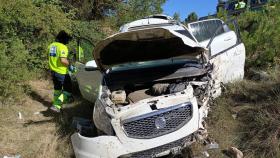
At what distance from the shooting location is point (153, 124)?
5098mm

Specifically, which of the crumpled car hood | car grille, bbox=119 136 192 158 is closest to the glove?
the crumpled car hood

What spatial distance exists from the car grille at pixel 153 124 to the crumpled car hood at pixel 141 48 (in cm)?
134

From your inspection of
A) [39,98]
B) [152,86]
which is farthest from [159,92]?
[39,98]

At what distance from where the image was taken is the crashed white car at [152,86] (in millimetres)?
5078

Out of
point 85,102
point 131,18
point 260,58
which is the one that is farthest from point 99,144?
point 131,18

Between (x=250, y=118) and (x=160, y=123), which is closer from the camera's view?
(x=160, y=123)

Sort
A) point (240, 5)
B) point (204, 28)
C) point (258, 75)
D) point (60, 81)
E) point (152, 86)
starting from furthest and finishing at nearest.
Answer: point (240, 5) < point (204, 28) < point (258, 75) < point (60, 81) < point (152, 86)

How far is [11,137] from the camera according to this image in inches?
283

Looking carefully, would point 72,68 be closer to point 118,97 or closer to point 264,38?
point 118,97

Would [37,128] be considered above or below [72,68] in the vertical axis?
below

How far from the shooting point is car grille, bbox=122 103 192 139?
5066 mm

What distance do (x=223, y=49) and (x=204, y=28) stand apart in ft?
3.52

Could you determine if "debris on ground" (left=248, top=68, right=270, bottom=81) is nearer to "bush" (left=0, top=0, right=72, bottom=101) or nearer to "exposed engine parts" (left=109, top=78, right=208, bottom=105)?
"exposed engine parts" (left=109, top=78, right=208, bottom=105)

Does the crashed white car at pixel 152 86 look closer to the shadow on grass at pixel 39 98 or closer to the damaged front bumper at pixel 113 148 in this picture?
the damaged front bumper at pixel 113 148
